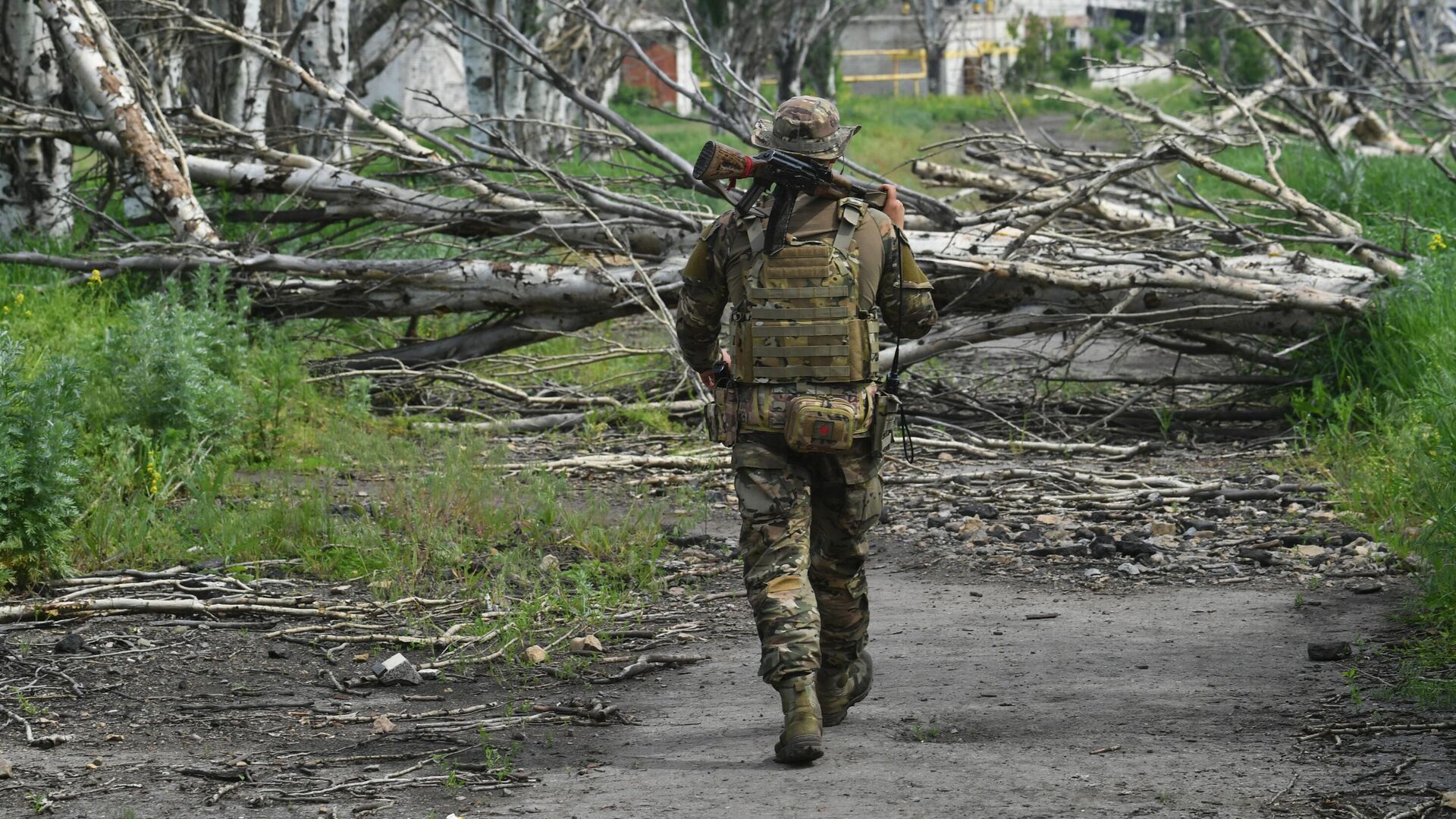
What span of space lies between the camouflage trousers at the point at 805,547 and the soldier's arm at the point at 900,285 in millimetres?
415

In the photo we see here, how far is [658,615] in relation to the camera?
5.78 metres

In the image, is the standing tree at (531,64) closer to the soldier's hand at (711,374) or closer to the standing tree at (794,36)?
the standing tree at (794,36)

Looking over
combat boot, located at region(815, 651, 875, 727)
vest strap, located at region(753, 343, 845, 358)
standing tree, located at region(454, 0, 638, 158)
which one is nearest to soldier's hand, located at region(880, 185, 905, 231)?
vest strap, located at region(753, 343, 845, 358)

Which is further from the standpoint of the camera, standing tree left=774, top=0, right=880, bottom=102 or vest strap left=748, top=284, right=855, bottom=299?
standing tree left=774, top=0, right=880, bottom=102

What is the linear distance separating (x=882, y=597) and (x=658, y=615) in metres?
0.92

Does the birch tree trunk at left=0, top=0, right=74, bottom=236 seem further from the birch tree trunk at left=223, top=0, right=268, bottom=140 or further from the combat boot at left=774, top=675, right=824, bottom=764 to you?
the combat boot at left=774, top=675, right=824, bottom=764

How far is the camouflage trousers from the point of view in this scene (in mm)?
4195

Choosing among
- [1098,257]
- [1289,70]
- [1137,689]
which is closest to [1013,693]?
[1137,689]

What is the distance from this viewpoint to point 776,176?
169 inches

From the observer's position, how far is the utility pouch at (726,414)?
4.45 meters

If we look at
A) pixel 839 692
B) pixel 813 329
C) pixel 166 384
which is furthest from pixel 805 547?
pixel 166 384

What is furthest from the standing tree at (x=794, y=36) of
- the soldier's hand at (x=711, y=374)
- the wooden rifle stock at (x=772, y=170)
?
the wooden rifle stock at (x=772, y=170)

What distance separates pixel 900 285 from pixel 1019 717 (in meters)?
1.33

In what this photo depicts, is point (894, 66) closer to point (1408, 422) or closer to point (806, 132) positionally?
point (1408, 422)
